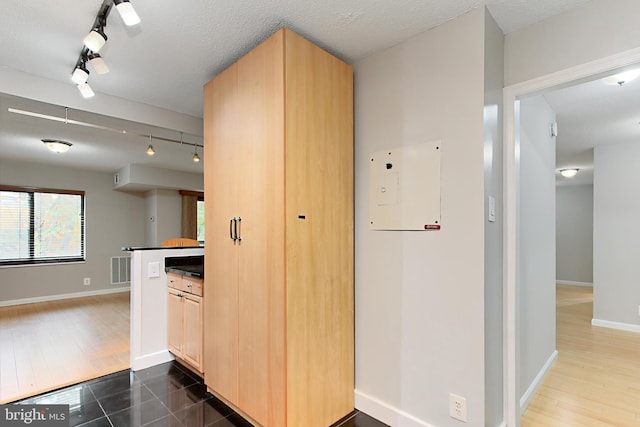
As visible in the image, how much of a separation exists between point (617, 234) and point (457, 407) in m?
4.13

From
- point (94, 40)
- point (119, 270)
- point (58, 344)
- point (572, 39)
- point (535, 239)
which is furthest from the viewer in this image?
point (119, 270)

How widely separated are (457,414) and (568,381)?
1.66m

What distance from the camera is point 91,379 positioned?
2621 millimetres

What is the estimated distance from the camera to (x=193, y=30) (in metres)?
1.92

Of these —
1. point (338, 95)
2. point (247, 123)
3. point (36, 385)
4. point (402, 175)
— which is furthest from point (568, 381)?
point (36, 385)

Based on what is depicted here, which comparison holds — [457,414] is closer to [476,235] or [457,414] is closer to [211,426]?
[476,235]

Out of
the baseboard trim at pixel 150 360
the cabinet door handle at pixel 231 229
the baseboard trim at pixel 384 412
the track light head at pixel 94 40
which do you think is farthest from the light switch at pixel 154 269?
the baseboard trim at pixel 384 412

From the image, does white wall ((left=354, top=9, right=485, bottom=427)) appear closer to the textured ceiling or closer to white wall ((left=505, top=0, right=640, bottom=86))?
the textured ceiling

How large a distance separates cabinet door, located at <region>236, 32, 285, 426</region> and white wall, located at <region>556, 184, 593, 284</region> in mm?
8393

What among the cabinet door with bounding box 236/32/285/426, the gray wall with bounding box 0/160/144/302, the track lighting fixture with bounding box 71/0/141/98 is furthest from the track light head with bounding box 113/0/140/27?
the gray wall with bounding box 0/160/144/302

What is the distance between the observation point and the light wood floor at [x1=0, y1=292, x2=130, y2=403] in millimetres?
2658

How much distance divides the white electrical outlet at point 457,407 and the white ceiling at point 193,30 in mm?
2099

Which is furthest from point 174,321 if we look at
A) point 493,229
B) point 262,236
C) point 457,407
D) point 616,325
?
point 616,325

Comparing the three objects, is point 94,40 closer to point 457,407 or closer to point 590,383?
point 457,407
